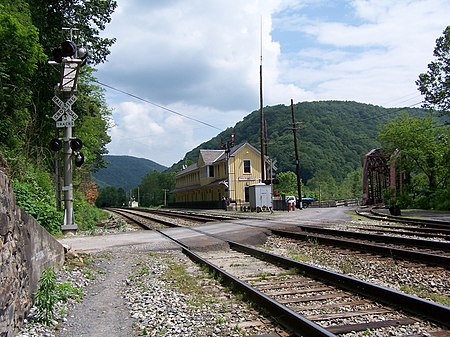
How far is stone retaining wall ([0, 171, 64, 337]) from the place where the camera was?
495cm

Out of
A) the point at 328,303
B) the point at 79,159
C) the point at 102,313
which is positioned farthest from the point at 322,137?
the point at 102,313

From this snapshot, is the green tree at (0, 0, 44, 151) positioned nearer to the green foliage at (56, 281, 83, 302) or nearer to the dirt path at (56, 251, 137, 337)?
the dirt path at (56, 251, 137, 337)

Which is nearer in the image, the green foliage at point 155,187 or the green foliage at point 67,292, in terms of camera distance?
the green foliage at point 67,292

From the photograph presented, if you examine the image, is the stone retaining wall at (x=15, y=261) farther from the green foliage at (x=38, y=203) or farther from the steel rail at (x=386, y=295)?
the green foliage at (x=38, y=203)

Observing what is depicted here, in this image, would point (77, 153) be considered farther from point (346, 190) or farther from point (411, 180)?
point (346, 190)

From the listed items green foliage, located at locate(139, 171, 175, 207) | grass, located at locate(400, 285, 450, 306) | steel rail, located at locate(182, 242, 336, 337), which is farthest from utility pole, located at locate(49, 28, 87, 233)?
green foliage, located at locate(139, 171, 175, 207)

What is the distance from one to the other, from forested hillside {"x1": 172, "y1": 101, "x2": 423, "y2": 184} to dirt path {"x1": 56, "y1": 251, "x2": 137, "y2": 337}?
76392 millimetres

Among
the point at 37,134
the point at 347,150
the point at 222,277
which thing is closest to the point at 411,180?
the point at 37,134

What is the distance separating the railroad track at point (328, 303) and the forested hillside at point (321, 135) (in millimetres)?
76529

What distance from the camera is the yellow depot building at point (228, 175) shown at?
58.5 meters

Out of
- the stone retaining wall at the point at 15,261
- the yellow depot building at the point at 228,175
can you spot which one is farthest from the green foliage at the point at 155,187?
the stone retaining wall at the point at 15,261

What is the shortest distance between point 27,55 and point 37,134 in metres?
6.95

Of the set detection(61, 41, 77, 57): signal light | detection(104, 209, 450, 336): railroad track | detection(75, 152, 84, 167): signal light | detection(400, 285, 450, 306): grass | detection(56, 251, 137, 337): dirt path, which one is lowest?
detection(56, 251, 137, 337): dirt path

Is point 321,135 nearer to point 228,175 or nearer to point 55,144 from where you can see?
point 228,175
